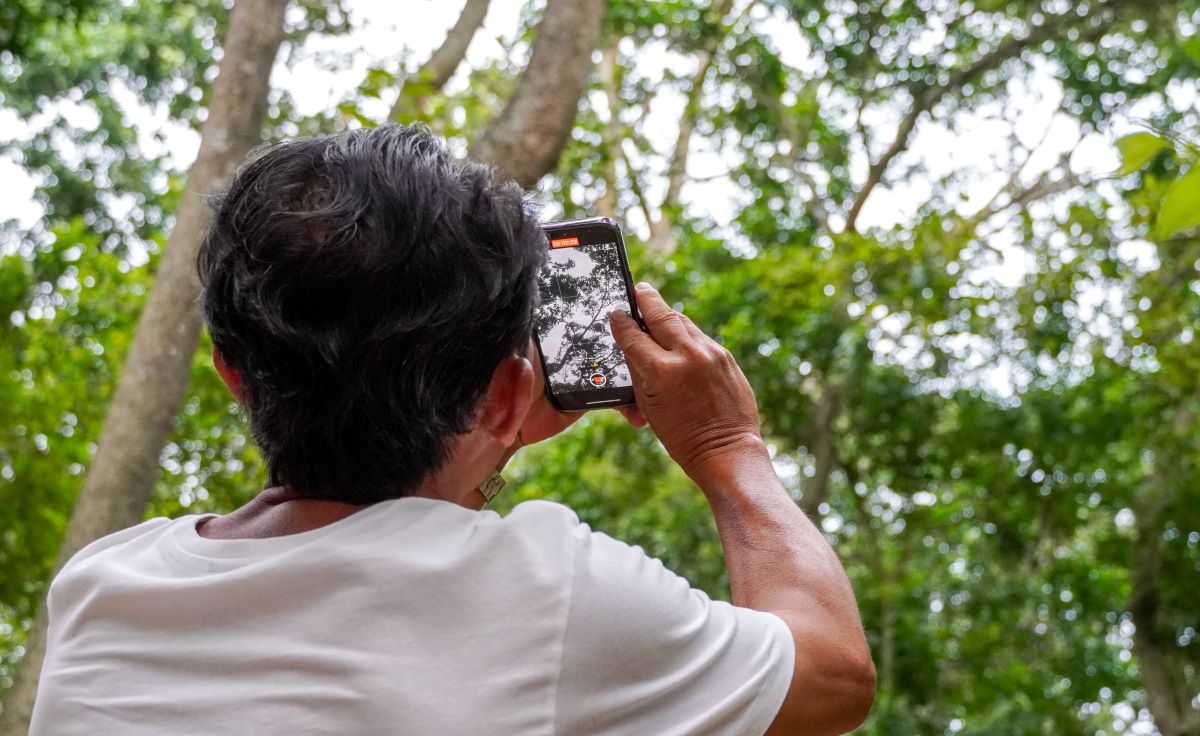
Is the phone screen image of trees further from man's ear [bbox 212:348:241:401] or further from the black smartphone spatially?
man's ear [bbox 212:348:241:401]

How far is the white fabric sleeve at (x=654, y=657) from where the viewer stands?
31.1 inches

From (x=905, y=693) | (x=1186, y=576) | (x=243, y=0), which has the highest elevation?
(x=243, y=0)

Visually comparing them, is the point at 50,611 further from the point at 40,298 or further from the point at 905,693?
the point at 905,693

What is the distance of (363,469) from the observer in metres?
0.89

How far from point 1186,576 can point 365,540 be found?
6.96 m

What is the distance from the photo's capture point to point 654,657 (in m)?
0.80

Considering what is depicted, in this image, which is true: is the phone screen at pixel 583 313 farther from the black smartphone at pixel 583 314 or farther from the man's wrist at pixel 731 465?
the man's wrist at pixel 731 465

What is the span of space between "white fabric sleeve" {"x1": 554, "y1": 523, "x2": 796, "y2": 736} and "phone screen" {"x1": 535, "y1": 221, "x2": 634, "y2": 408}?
31 cm

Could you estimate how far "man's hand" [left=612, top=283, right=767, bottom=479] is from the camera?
105cm

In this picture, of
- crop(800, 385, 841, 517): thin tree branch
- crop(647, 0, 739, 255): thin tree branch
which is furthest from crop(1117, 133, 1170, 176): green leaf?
crop(647, 0, 739, 255): thin tree branch

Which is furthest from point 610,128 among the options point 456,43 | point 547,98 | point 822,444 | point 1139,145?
point 1139,145

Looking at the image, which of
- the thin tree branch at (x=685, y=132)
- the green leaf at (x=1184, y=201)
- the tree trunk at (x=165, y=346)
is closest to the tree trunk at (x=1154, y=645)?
the thin tree branch at (x=685, y=132)

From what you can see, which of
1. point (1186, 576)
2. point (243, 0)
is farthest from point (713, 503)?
point (1186, 576)

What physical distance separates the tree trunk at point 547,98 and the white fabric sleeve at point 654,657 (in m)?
2.11
